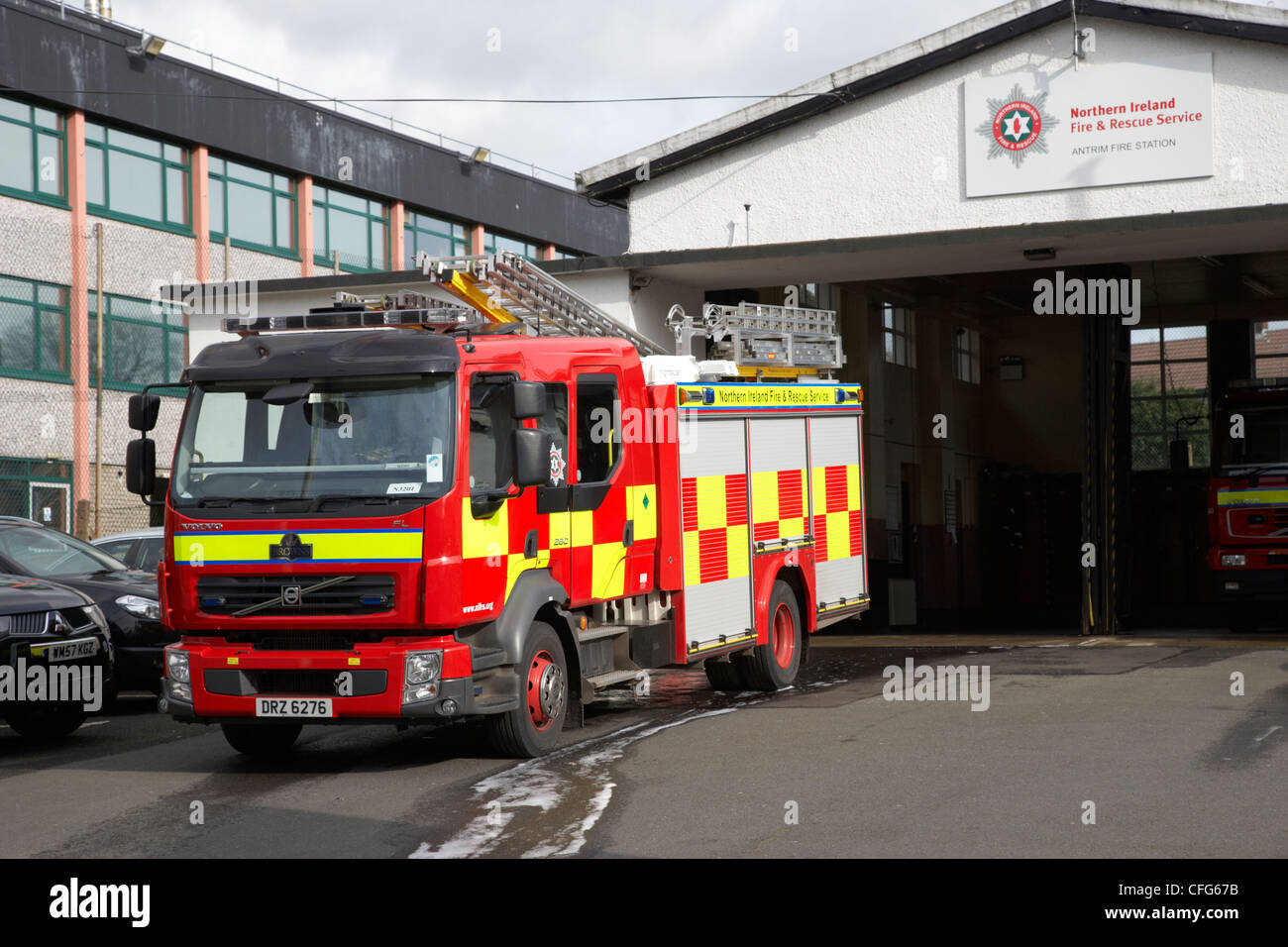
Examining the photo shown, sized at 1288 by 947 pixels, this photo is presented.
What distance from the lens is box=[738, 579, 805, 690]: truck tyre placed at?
527 inches

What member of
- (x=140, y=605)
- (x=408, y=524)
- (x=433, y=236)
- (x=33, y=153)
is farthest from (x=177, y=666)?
(x=433, y=236)

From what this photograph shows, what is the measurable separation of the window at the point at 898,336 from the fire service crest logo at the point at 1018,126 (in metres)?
9.51

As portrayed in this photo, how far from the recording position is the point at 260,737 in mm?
10492

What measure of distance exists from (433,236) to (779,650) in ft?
101

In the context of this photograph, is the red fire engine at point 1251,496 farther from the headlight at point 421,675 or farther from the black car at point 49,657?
the black car at point 49,657

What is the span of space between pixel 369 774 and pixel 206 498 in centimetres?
198

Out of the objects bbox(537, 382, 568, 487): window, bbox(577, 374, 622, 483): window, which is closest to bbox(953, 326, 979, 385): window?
bbox(577, 374, 622, 483): window

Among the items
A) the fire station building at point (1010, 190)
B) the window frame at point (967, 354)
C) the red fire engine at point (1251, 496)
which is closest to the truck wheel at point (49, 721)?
the fire station building at point (1010, 190)

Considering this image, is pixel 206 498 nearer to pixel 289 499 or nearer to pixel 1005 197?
pixel 289 499

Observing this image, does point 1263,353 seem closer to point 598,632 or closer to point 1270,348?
point 1270,348

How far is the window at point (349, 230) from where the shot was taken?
38250 mm

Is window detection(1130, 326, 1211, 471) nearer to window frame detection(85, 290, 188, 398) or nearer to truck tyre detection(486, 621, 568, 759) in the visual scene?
window frame detection(85, 290, 188, 398)

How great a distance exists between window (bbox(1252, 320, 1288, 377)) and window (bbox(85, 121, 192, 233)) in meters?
23.3
